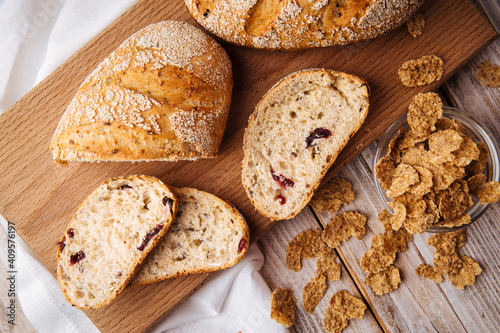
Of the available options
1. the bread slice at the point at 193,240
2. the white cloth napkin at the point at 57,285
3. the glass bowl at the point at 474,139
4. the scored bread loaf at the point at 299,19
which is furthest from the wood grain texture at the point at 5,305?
the glass bowl at the point at 474,139

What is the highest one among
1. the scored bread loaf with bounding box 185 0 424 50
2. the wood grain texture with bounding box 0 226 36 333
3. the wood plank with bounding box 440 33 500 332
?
the scored bread loaf with bounding box 185 0 424 50

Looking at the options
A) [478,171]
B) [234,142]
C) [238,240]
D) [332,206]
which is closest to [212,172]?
[234,142]

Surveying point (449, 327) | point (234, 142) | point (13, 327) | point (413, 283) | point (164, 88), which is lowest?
point (449, 327)

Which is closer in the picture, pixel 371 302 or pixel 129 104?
pixel 129 104

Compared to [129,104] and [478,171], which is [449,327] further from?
[129,104]

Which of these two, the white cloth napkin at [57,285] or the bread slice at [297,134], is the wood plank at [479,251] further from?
A: the white cloth napkin at [57,285]

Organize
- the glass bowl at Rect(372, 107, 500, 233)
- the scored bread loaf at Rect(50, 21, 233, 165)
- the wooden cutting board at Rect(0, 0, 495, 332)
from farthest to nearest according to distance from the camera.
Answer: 1. the wooden cutting board at Rect(0, 0, 495, 332)
2. the glass bowl at Rect(372, 107, 500, 233)
3. the scored bread loaf at Rect(50, 21, 233, 165)

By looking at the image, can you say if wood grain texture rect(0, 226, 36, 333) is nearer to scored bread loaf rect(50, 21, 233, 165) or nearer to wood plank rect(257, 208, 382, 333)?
scored bread loaf rect(50, 21, 233, 165)

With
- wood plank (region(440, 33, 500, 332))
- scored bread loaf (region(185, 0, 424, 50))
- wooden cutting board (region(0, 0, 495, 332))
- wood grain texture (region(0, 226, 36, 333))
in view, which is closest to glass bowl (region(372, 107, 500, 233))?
wooden cutting board (region(0, 0, 495, 332))
